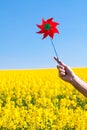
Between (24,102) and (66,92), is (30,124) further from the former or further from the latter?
(66,92)

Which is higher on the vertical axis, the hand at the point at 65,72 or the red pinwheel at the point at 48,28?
the red pinwheel at the point at 48,28

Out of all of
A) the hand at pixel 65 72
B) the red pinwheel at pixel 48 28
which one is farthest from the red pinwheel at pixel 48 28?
the hand at pixel 65 72

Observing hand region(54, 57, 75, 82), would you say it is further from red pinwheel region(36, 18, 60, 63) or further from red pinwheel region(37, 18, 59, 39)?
red pinwheel region(37, 18, 59, 39)

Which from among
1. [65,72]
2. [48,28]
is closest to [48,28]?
[48,28]

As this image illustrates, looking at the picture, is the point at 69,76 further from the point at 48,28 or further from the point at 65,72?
the point at 48,28

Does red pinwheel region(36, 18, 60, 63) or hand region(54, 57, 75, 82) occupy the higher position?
red pinwheel region(36, 18, 60, 63)

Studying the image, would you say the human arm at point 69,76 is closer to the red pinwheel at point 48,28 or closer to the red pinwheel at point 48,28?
the red pinwheel at point 48,28

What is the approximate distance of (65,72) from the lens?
258 cm

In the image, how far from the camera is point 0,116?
28.5 feet

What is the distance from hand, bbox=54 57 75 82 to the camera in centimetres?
255

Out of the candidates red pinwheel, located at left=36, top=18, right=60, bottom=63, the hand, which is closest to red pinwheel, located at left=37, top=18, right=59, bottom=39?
red pinwheel, located at left=36, top=18, right=60, bottom=63

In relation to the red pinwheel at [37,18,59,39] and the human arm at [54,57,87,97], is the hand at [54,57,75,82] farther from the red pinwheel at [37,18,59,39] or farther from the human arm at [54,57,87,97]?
the red pinwheel at [37,18,59,39]

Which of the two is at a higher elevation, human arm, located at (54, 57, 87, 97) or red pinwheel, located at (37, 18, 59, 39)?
red pinwheel, located at (37, 18, 59, 39)

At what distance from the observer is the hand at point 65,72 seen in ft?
8.38
